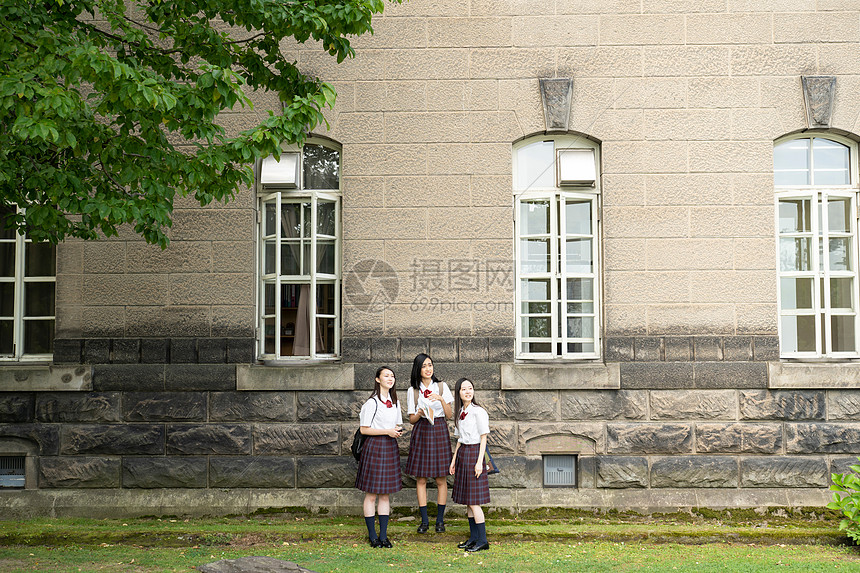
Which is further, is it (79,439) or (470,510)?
(79,439)

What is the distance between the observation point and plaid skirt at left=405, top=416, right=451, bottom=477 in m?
7.32

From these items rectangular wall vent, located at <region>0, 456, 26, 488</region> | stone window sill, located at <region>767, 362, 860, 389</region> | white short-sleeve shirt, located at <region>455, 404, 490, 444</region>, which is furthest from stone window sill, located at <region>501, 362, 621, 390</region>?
rectangular wall vent, located at <region>0, 456, 26, 488</region>

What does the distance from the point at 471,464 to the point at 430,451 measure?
57 centimetres

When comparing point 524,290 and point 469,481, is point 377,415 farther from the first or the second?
point 524,290

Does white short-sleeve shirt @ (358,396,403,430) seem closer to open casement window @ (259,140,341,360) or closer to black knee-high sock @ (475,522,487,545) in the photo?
black knee-high sock @ (475,522,487,545)

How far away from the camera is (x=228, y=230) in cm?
826

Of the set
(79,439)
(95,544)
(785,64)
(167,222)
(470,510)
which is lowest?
(95,544)

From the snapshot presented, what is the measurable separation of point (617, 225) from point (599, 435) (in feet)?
8.24

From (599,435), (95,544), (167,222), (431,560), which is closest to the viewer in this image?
(167,222)

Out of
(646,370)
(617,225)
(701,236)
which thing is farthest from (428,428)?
(701,236)

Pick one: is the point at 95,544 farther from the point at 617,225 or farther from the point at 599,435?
the point at 617,225

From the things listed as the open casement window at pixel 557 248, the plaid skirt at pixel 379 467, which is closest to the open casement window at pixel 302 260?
the plaid skirt at pixel 379 467

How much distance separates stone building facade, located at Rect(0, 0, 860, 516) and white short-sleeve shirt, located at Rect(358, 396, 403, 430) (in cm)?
104

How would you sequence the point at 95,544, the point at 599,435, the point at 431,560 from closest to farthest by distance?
the point at 431,560
the point at 95,544
the point at 599,435
